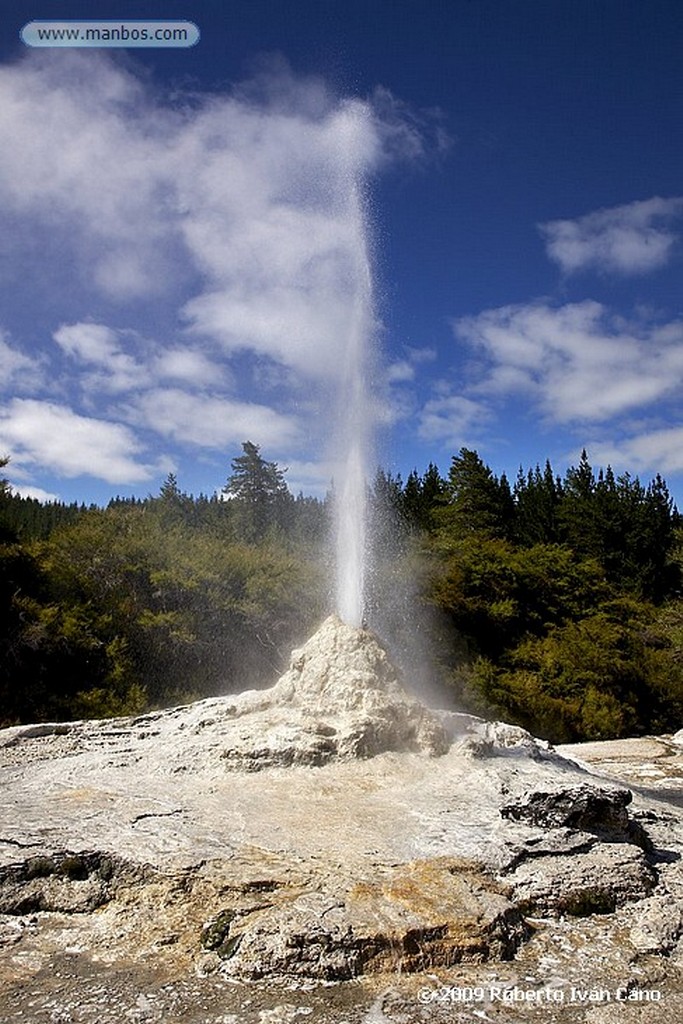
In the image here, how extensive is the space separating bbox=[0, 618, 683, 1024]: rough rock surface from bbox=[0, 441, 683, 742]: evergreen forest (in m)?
3.98

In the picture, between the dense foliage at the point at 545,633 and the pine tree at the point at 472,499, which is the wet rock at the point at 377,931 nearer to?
the dense foliage at the point at 545,633

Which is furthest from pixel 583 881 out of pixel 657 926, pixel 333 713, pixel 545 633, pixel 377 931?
pixel 545 633

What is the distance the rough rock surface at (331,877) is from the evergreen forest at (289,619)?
398 cm

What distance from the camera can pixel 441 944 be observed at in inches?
177

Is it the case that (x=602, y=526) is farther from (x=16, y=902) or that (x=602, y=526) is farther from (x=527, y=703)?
(x=16, y=902)

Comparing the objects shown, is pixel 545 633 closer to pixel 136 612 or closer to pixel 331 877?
Result: pixel 136 612

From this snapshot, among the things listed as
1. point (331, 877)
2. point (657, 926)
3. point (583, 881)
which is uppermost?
point (331, 877)

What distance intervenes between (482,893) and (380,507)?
6.54m

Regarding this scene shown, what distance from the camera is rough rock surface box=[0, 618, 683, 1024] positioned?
4.13 meters

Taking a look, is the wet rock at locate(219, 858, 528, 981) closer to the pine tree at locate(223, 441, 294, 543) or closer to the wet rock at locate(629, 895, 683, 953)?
the wet rock at locate(629, 895, 683, 953)

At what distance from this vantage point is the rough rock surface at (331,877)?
4.13 metres

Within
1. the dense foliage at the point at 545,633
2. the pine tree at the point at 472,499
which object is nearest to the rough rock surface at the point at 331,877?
the dense foliage at the point at 545,633

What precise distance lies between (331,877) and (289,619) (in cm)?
1354

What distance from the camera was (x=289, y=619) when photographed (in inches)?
727
